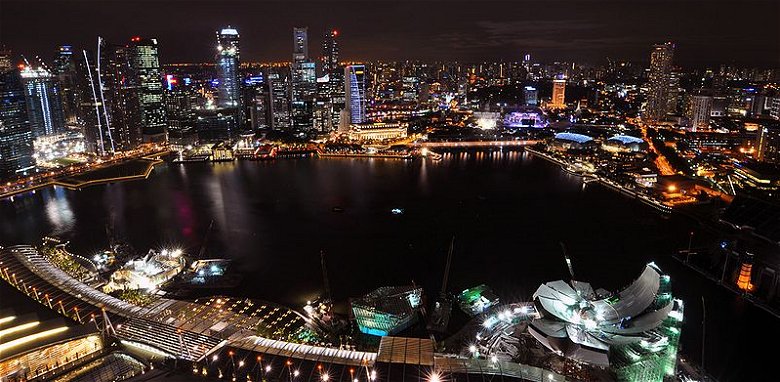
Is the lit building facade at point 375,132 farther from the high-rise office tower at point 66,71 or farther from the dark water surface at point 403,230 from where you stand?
the high-rise office tower at point 66,71

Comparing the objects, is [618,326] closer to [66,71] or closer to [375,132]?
[375,132]

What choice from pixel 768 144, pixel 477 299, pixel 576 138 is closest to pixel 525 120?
pixel 576 138

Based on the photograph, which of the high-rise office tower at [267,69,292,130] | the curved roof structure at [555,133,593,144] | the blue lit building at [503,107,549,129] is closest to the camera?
the curved roof structure at [555,133,593,144]

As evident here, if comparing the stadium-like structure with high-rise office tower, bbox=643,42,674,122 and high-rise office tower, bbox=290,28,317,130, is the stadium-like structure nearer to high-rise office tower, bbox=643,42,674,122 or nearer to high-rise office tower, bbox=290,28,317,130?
high-rise office tower, bbox=290,28,317,130

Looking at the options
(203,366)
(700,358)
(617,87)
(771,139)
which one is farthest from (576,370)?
(617,87)

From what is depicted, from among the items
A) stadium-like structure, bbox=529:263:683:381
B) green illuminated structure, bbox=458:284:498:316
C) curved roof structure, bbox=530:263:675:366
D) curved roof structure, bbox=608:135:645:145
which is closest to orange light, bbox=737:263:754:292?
stadium-like structure, bbox=529:263:683:381

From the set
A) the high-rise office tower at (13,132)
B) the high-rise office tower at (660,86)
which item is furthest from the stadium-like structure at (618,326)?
the high-rise office tower at (660,86)
